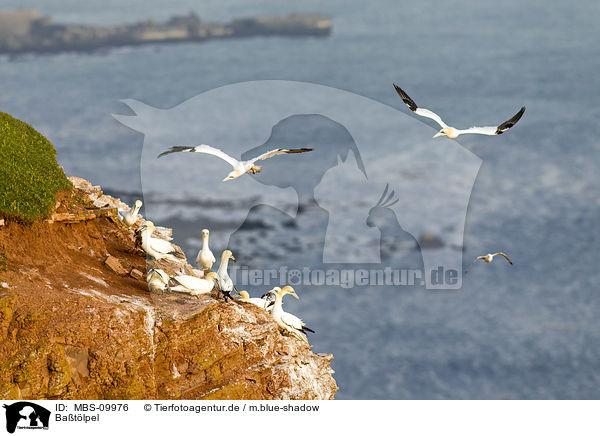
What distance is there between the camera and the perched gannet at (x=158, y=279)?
2003 centimetres

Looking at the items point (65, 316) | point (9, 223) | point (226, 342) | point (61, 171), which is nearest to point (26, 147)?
point (61, 171)

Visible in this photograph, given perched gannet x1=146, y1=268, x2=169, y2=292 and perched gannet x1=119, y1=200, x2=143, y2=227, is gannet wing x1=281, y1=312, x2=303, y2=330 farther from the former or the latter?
perched gannet x1=119, y1=200, x2=143, y2=227

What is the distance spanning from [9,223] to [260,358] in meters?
6.95

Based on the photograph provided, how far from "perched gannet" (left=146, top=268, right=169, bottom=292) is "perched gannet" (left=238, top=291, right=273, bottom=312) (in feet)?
6.68

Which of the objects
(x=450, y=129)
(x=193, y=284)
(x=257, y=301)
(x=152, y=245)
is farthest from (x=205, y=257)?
(x=450, y=129)

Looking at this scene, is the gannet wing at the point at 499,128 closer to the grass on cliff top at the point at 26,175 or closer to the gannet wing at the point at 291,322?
the gannet wing at the point at 291,322

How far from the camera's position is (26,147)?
22422mm

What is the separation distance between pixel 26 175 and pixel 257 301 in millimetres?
6707

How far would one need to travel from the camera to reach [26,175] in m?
21.3

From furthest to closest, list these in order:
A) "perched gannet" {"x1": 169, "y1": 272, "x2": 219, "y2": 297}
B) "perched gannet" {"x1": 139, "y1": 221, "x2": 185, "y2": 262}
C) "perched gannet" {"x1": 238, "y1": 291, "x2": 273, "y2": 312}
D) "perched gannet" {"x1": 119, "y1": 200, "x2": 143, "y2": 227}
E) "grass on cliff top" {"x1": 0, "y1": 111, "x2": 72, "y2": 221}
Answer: "perched gannet" {"x1": 119, "y1": 200, "x2": 143, "y2": 227}
"perched gannet" {"x1": 139, "y1": 221, "x2": 185, "y2": 262}
"perched gannet" {"x1": 238, "y1": 291, "x2": 273, "y2": 312}
"grass on cliff top" {"x1": 0, "y1": 111, "x2": 72, "y2": 221}
"perched gannet" {"x1": 169, "y1": 272, "x2": 219, "y2": 297}

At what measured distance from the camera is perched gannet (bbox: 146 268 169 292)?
20.0 meters

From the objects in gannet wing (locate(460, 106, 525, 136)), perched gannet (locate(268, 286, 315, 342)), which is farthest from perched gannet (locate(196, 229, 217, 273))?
gannet wing (locate(460, 106, 525, 136))
